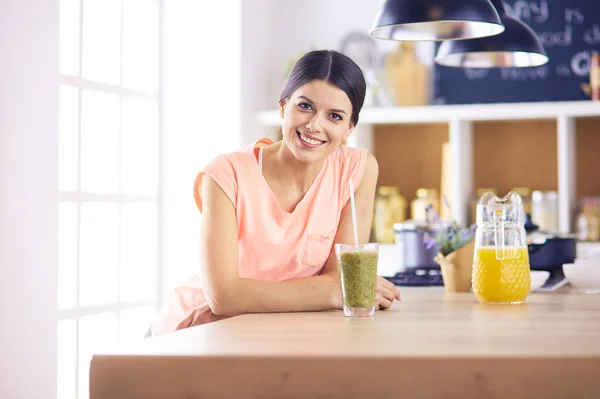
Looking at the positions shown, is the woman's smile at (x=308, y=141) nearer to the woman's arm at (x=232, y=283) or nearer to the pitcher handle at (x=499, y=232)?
the woman's arm at (x=232, y=283)

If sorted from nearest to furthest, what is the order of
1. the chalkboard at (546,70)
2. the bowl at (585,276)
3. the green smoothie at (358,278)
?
the green smoothie at (358,278) < the bowl at (585,276) < the chalkboard at (546,70)

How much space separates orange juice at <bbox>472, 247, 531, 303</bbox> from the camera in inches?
76.1

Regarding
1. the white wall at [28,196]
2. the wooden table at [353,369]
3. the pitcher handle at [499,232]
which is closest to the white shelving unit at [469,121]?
the white wall at [28,196]

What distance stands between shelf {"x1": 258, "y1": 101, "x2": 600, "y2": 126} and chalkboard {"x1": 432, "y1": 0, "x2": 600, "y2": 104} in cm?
26

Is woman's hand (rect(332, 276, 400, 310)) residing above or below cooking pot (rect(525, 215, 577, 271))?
below

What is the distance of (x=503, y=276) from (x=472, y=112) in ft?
9.41

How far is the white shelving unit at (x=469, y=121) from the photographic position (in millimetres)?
4547

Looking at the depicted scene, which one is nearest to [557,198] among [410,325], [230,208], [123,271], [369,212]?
[123,271]

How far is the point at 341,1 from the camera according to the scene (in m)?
5.16

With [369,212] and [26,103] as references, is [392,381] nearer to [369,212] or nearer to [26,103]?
[369,212]

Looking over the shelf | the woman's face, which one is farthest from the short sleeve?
the shelf

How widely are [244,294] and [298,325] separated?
1.28 ft

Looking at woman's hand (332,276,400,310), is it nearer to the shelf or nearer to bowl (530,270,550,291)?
bowl (530,270,550,291)

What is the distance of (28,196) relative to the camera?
3.15 m
